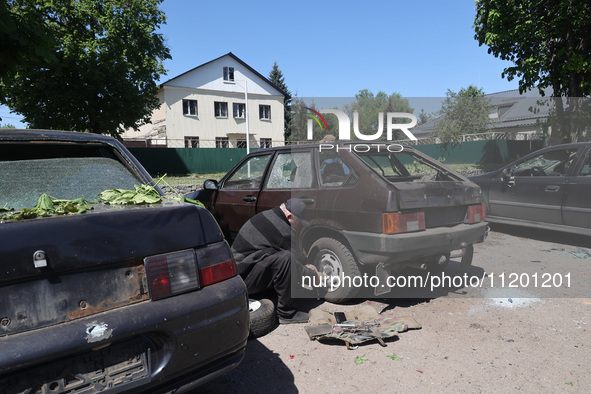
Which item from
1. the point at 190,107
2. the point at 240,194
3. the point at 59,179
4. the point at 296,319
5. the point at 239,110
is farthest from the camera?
the point at 239,110

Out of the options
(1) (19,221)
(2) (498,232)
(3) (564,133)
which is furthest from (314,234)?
(3) (564,133)

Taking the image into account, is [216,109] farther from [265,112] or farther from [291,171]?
[291,171]

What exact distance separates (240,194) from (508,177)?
Result: 5186mm

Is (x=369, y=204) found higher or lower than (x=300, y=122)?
lower

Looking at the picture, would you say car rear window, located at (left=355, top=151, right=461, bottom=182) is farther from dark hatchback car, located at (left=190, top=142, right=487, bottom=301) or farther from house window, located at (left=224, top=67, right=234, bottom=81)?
house window, located at (left=224, top=67, right=234, bottom=81)

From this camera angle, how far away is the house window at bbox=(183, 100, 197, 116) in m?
35.6

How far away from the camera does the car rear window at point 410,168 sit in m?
4.75

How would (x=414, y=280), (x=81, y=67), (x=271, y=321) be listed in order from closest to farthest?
(x=271, y=321) < (x=414, y=280) < (x=81, y=67)

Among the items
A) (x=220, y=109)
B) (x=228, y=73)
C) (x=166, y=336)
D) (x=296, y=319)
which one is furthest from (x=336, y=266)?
(x=228, y=73)

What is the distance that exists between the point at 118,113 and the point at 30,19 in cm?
2168

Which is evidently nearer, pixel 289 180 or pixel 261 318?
pixel 261 318

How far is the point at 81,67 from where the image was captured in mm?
23562

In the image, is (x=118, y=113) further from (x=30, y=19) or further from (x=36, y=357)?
(x=36, y=357)

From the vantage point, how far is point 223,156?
95.5 feet
